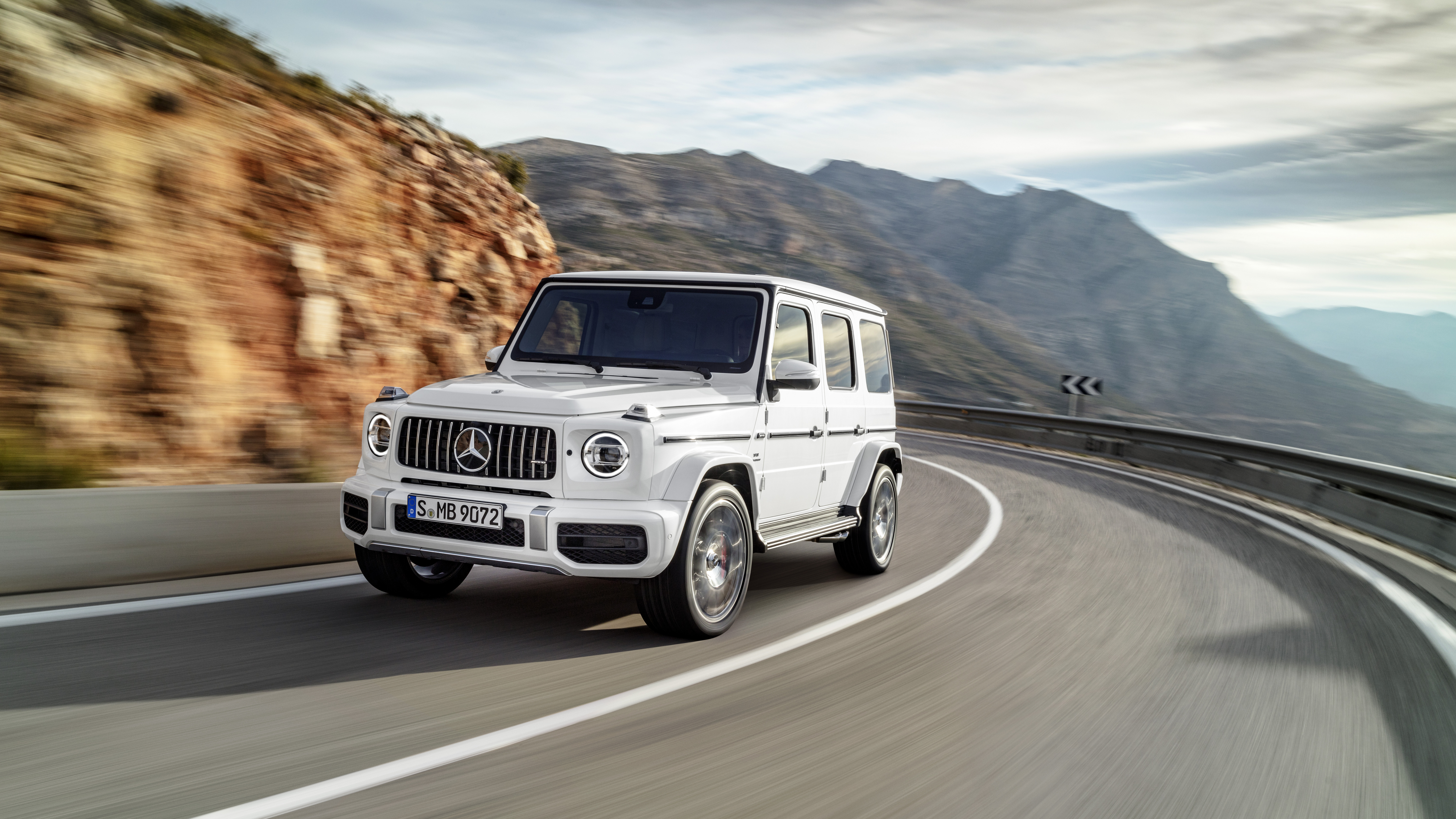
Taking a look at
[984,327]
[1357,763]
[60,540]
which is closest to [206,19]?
[60,540]

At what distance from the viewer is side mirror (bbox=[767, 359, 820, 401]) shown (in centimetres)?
607

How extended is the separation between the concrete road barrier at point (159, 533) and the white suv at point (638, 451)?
1.24 m

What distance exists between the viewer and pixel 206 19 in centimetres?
1310

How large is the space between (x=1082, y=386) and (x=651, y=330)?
72.1 ft

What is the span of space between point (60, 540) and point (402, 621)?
6.46 feet

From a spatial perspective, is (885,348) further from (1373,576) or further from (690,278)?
(1373,576)

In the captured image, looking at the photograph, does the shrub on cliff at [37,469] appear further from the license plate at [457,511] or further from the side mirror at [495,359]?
the license plate at [457,511]

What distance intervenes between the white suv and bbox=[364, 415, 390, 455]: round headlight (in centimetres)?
1

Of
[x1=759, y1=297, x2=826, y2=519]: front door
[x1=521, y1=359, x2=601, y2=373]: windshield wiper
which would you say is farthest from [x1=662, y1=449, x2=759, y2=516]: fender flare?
[x1=521, y1=359, x2=601, y2=373]: windshield wiper

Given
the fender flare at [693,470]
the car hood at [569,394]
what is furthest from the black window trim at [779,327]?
the fender flare at [693,470]

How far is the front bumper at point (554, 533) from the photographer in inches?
199

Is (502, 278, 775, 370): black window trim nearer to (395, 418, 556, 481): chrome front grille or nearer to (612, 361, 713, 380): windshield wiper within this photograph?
(612, 361, 713, 380): windshield wiper

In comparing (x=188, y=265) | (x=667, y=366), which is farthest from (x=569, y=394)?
(x=188, y=265)

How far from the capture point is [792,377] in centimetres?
606
